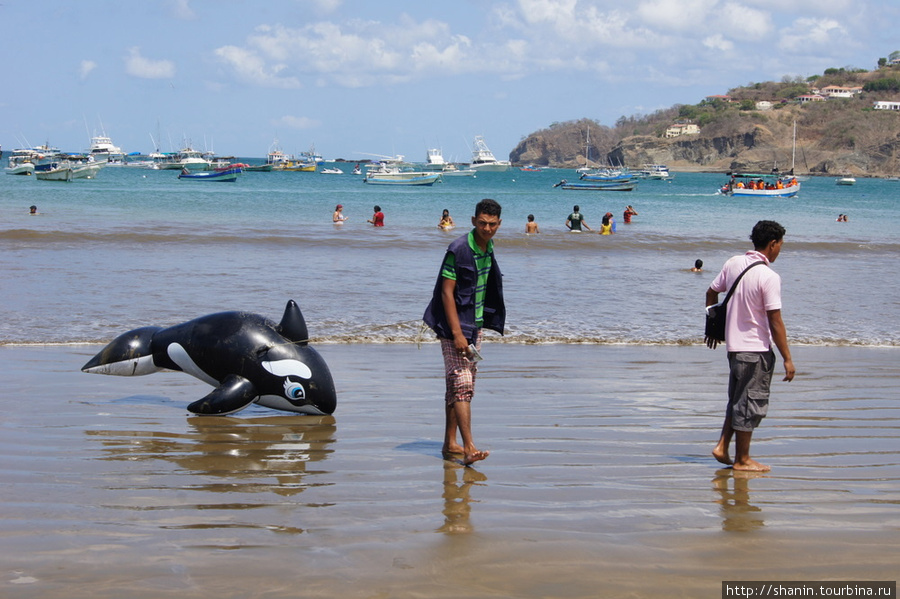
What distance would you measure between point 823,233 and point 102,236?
27142 mm

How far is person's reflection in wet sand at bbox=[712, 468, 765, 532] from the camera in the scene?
4.55 meters

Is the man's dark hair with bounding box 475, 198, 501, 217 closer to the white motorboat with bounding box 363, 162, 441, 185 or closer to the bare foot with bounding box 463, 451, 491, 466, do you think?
the bare foot with bounding box 463, 451, 491, 466

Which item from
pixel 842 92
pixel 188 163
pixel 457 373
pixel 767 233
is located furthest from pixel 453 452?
pixel 842 92

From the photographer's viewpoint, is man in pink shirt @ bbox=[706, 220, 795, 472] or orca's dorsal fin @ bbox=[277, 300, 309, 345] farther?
orca's dorsal fin @ bbox=[277, 300, 309, 345]

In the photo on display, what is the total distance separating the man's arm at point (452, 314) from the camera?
5.34 meters

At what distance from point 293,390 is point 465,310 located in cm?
189

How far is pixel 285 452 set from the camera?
5926 mm

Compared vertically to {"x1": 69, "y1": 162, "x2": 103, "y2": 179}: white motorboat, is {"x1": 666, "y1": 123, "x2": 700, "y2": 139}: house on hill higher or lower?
higher


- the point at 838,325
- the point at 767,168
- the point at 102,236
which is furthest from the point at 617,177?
the point at 767,168

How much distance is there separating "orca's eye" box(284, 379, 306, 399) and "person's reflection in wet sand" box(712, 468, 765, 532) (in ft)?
10.1

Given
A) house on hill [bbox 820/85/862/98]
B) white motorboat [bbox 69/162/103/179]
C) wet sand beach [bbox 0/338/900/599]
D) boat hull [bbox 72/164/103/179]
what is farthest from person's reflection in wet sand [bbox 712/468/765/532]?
house on hill [bbox 820/85/862/98]

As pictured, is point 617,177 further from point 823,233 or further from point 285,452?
point 285,452

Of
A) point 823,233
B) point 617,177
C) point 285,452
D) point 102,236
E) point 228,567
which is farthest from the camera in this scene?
point 617,177

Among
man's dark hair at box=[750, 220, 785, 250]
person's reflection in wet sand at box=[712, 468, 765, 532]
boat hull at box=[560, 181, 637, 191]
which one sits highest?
boat hull at box=[560, 181, 637, 191]
